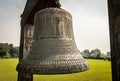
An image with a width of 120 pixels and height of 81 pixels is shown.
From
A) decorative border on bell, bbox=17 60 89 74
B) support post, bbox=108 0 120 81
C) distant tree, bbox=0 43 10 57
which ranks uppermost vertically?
support post, bbox=108 0 120 81

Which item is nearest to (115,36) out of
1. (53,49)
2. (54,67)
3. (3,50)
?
(54,67)

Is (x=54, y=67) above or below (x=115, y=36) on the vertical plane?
below

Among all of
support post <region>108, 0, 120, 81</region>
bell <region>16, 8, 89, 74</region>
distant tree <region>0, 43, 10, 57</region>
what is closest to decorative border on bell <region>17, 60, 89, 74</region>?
bell <region>16, 8, 89, 74</region>

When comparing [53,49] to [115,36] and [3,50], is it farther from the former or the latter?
[3,50]

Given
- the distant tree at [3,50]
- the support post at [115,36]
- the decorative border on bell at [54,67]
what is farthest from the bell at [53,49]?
the distant tree at [3,50]

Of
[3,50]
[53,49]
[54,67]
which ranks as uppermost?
[53,49]

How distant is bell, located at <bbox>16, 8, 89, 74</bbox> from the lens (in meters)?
1.52

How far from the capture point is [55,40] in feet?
5.85

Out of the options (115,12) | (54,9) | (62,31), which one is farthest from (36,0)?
(115,12)

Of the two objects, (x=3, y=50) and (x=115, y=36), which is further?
(x=3, y=50)

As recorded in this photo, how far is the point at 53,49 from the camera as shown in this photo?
1.72 metres

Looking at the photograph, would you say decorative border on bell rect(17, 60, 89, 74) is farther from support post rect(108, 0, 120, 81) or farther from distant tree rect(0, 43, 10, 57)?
distant tree rect(0, 43, 10, 57)

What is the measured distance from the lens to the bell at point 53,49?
152cm

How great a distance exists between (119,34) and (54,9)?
1045 mm
